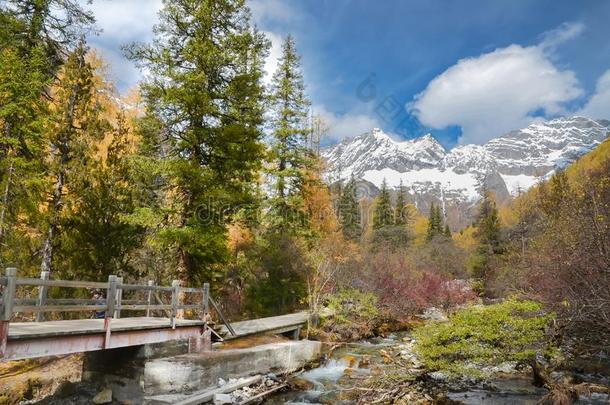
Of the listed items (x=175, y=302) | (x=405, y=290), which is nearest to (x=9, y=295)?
(x=175, y=302)

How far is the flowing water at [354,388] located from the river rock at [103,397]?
3.78 m

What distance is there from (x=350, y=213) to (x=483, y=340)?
4893 cm

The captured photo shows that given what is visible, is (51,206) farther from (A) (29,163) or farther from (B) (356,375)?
(B) (356,375)

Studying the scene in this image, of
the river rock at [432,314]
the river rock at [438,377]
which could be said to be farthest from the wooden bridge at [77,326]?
the river rock at [432,314]

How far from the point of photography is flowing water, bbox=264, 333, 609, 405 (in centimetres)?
1115

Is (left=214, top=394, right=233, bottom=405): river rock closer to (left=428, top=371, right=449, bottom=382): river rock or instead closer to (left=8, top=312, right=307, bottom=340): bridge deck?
(left=8, top=312, right=307, bottom=340): bridge deck

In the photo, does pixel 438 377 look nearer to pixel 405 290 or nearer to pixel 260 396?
pixel 260 396

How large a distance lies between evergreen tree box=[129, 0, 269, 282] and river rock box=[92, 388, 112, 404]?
15.6 feet

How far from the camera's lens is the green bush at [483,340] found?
10539 millimetres

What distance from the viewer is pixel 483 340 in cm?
1095

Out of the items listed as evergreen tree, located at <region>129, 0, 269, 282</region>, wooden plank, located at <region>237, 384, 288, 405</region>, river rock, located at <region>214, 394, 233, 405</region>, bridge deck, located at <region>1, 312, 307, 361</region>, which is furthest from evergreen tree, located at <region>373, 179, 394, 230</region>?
river rock, located at <region>214, 394, 233, 405</region>

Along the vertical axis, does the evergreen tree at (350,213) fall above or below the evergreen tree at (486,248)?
above

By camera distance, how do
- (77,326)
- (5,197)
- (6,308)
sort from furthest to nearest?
(5,197) → (77,326) → (6,308)

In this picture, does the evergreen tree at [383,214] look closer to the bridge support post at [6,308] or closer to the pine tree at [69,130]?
the pine tree at [69,130]
